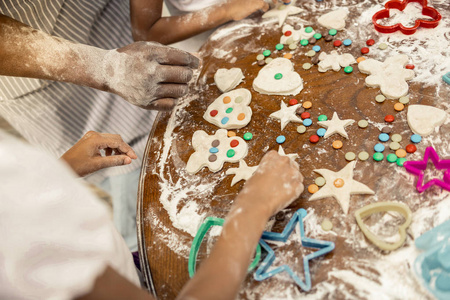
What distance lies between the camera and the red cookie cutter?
125 centimetres

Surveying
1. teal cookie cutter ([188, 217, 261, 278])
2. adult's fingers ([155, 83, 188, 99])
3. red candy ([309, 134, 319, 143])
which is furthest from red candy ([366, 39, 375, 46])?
teal cookie cutter ([188, 217, 261, 278])

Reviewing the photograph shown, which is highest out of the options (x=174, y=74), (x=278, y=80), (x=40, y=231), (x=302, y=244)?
(x=40, y=231)

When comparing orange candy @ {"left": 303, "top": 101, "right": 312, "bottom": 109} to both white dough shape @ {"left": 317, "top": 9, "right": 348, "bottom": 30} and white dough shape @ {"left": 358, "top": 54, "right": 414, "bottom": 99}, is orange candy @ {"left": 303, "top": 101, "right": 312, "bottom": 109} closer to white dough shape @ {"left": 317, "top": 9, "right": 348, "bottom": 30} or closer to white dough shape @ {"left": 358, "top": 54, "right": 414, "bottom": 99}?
white dough shape @ {"left": 358, "top": 54, "right": 414, "bottom": 99}

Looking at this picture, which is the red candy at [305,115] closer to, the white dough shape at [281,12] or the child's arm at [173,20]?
the white dough shape at [281,12]

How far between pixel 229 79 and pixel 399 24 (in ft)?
1.93

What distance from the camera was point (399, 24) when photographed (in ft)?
4.18

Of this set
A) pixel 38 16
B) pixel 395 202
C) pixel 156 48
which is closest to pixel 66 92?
pixel 38 16

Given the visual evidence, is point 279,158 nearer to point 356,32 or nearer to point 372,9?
point 356,32

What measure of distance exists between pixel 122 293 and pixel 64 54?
0.91 metres

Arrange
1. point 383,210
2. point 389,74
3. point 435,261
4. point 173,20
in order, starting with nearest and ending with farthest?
point 435,261 → point 383,210 → point 389,74 → point 173,20

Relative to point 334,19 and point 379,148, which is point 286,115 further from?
point 334,19


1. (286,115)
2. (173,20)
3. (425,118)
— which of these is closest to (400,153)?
(425,118)

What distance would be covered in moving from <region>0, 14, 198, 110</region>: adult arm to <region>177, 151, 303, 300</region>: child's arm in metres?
0.47

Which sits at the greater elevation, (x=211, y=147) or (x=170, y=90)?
(x=170, y=90)
